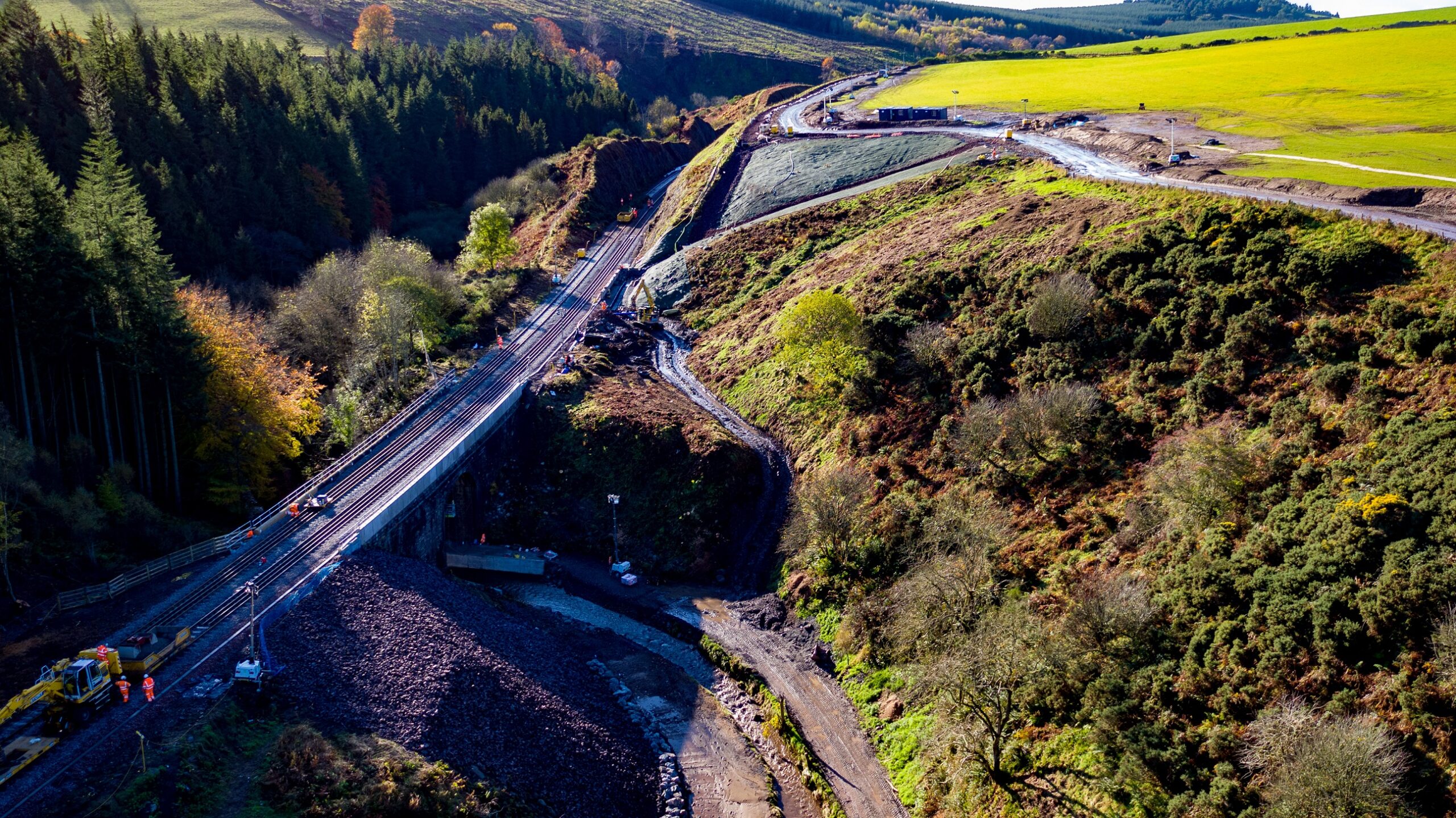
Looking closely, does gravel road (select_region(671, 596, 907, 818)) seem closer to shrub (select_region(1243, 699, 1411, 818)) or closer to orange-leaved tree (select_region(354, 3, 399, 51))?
shrub (select_region(1243, 699, 1411, 818))

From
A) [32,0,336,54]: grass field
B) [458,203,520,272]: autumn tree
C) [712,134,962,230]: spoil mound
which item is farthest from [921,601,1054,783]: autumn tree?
[32,0,336,54]: grass field

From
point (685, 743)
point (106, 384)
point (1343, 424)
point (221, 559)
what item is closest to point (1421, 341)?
point (1343, 424)

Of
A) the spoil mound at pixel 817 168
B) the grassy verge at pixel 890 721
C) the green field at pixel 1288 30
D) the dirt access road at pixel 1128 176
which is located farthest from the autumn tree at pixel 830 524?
the green field at pixel 1288 30

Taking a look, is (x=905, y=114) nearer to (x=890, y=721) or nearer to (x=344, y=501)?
(x=344, y=501)

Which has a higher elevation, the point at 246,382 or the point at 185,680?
the point at 246,382

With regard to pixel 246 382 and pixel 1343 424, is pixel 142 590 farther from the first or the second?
pixel 1343 424

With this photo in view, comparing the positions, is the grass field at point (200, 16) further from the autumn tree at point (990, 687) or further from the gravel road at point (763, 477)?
the autumn tree at point (990, 687)

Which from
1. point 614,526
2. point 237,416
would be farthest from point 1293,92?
point 237,416
